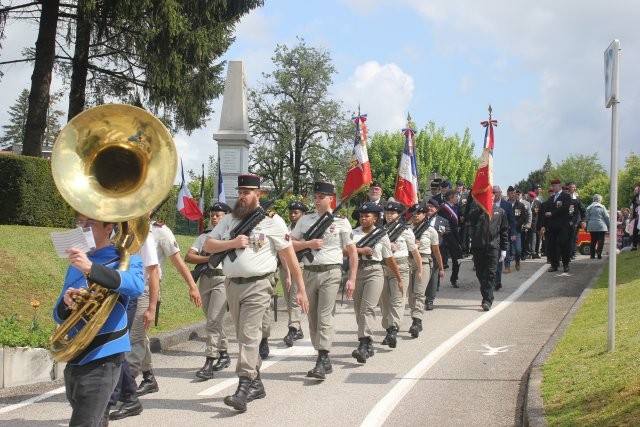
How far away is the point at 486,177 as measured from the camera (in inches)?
592

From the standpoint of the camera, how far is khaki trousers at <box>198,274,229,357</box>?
29.6 ft

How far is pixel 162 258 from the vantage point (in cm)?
843

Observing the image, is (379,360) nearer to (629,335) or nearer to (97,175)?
(629,335)

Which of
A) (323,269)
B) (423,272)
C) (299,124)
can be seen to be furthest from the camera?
(299,124)

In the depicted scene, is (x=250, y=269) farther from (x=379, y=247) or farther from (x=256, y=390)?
(x=379, y=247)

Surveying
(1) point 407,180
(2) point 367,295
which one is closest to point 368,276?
(2) point 367,295

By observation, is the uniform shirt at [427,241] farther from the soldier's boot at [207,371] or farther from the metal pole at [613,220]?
the soldier's boot at [207,371]

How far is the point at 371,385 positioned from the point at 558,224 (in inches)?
473

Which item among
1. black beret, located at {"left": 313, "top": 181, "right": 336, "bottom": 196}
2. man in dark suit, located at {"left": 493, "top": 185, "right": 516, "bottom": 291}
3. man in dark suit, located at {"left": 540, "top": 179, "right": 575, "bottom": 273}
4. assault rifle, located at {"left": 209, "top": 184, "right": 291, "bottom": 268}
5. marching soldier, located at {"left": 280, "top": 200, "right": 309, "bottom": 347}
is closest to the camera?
assault rifle, located at {"left": 209, "top": 184, "right": 291, "bottom": 268}

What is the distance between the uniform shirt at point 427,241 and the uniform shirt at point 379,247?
8.73 feet

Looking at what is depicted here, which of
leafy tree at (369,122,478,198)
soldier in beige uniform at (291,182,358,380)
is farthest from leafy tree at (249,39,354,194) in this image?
soldier in beige uniform at (291,182,358,380)

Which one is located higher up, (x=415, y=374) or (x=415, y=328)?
(x=415, y=328)

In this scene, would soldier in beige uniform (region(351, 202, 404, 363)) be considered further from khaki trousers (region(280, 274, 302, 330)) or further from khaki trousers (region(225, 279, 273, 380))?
khaki trousers (region(225, 279, 273, 380))

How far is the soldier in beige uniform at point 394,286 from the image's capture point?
34.5 feet
